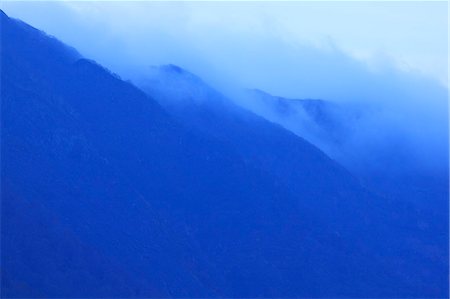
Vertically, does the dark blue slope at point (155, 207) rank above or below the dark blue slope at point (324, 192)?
below

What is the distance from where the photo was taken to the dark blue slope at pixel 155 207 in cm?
3500

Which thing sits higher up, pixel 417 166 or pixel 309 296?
pixel 417 166

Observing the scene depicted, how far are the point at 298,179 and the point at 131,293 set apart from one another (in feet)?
49.7

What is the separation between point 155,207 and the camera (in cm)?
4116

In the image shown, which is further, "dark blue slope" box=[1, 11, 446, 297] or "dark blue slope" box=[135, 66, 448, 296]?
"dark blue slope" box=[135, 66, 448, 296]

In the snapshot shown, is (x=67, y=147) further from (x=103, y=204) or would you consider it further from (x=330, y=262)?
(x=330, y=262)

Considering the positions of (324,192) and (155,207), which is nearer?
(155,207)

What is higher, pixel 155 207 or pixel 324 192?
pixel 324 192

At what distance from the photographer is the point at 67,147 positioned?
3994 cm

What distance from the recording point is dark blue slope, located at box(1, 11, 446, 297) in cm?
3500

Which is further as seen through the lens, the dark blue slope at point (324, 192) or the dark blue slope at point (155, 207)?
the dark blue slope at point (324, 192)

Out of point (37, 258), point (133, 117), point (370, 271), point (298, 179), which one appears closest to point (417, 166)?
point (298, 179)

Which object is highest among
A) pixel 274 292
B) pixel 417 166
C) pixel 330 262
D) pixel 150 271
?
pixel 417 166

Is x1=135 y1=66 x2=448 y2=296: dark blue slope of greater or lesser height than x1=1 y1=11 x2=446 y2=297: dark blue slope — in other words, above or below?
above
